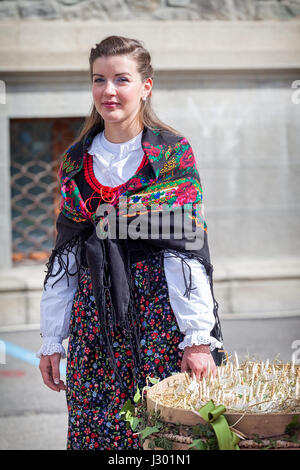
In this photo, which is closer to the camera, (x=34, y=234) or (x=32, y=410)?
(x=32, y=410)

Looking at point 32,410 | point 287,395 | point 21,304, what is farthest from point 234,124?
point 287,395

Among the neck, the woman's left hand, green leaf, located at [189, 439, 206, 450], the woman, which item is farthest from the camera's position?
the neck

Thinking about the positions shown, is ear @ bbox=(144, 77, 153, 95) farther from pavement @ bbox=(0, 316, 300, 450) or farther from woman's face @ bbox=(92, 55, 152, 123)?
pavement @ bbox=(0, 316, 300, 450)

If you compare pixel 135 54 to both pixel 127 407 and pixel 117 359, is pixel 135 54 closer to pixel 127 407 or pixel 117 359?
pixel 117 359

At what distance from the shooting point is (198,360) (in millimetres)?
2318

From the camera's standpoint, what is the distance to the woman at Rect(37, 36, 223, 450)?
2.39 m

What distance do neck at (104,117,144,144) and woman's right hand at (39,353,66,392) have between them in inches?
35.9

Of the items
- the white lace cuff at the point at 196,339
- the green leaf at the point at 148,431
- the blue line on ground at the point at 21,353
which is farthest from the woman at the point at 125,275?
the blue line on ground at the point at 21,353

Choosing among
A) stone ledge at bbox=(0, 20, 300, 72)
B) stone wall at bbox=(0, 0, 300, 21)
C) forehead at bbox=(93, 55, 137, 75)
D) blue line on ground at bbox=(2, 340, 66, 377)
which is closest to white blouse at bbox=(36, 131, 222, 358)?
forehead at bbox=(93, 55, 137, 75)

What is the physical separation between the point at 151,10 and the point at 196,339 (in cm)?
557

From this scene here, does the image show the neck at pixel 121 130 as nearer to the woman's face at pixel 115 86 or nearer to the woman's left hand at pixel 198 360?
the woman's face at pixel 115 86

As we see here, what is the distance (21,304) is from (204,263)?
4831 millimetres

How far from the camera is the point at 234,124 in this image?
7285 mm

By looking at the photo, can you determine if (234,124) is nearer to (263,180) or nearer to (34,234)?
(263,180)
